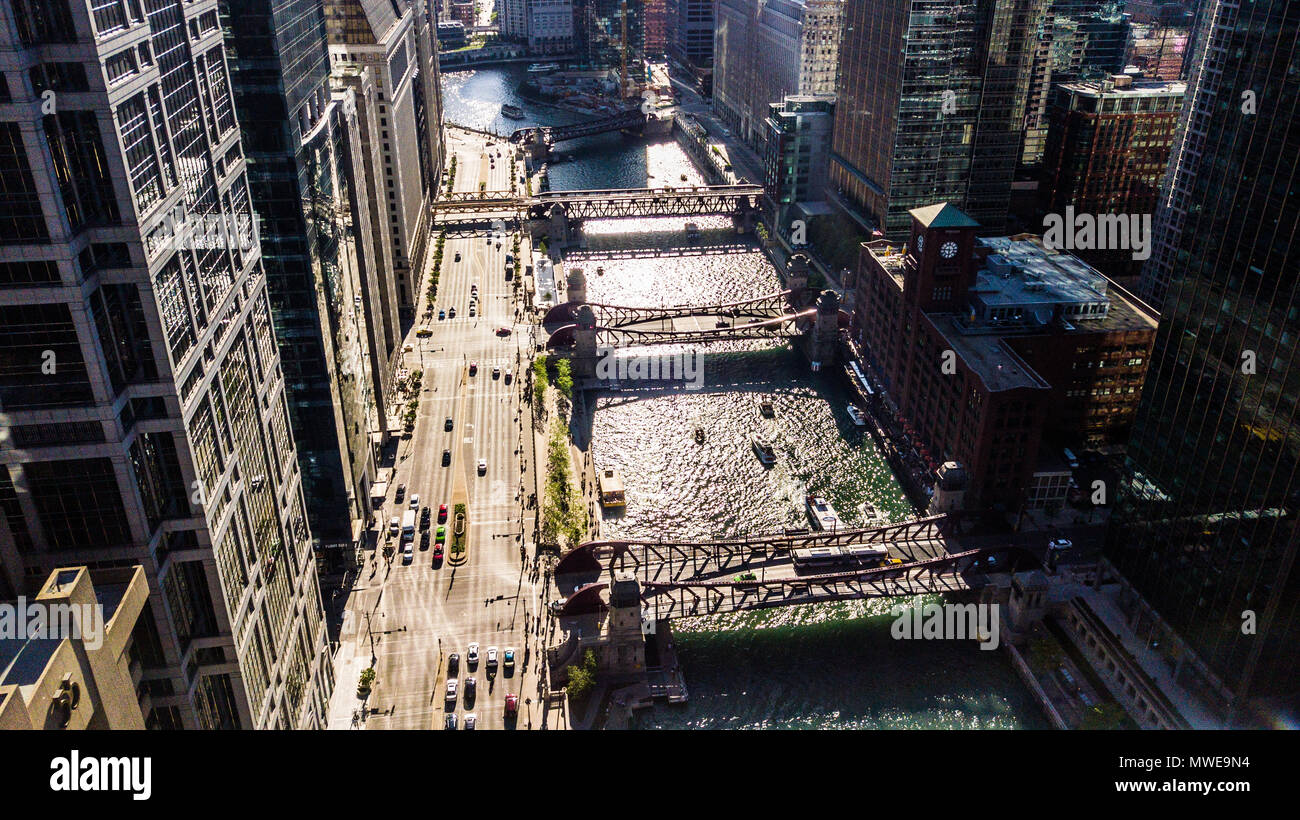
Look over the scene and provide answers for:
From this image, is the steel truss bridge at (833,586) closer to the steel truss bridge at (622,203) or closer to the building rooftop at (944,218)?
the building rooftop at (944,218)

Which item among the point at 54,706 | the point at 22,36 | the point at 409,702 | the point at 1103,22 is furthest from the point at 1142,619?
the point at 1103,22

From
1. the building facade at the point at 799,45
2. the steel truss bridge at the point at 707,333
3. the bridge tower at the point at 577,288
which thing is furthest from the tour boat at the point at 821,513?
the building facade at the point at 799,45

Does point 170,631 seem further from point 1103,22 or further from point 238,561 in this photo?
point 1103,22

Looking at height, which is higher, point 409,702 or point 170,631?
point 170,631

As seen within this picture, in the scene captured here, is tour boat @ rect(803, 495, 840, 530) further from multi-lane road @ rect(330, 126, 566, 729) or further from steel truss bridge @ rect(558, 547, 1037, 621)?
multi-lane road @ rect(330, 126, 566, 729)
